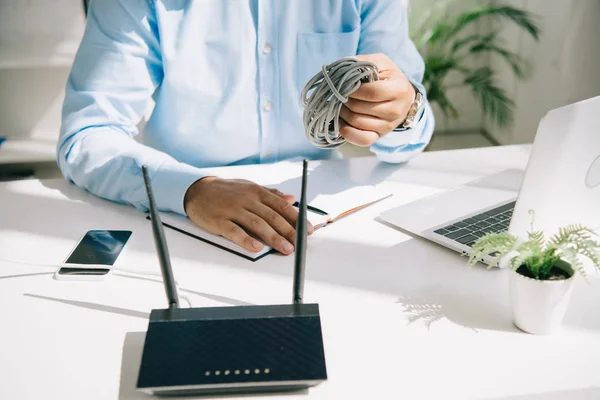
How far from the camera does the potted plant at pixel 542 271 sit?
752mm

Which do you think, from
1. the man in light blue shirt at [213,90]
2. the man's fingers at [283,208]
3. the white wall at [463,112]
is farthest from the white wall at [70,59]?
the man's fingers at [283,208]

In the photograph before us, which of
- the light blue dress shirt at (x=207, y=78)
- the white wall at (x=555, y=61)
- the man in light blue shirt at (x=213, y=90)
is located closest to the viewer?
the man in light blue shirt at (x=213, y=90)

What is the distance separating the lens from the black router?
0.67 meters

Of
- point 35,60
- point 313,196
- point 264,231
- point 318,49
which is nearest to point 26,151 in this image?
point 35,60

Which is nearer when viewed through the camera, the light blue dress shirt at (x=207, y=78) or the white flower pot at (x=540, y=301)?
the white flower pot at (x=540, y=301)

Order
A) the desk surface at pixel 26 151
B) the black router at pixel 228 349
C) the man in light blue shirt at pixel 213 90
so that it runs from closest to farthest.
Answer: the black router at pixel 228 349 < the man in light blue shirt at pixel 213 90 < the desk surface at pixel 26 151

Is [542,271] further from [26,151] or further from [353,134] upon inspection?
[26,151]

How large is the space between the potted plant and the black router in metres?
0.25

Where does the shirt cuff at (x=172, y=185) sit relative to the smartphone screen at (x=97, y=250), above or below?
above

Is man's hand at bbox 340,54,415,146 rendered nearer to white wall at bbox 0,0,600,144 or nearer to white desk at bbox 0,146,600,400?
white desk at bbox 0,146,600,400

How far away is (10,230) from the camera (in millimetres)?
1096

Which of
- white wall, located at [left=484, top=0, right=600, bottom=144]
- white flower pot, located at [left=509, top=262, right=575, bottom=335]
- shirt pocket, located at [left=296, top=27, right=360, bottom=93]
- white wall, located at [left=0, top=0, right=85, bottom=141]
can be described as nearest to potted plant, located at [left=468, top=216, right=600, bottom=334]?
white flower pot, located at [left=509, top=262, right=575, bottom=335]

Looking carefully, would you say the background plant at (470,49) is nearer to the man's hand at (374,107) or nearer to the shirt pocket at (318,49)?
the shirt pocket at (318,49)

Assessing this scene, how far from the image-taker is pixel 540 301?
0.76 metres
